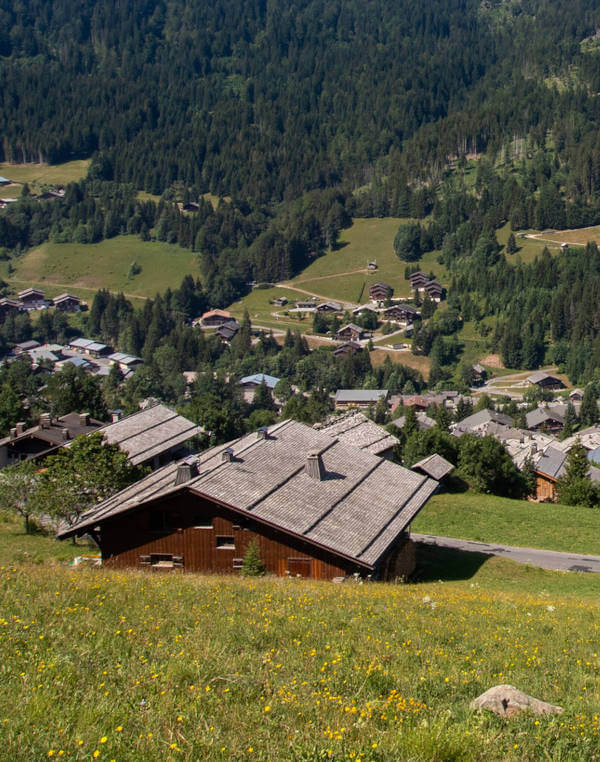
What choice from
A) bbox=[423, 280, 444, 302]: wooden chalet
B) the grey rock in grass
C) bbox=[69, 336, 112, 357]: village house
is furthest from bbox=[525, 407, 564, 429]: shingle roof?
the grey rock in grass

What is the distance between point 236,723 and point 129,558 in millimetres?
22009

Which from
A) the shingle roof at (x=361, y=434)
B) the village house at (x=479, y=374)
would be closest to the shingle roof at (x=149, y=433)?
the shingle roof at (x=361, y=434)

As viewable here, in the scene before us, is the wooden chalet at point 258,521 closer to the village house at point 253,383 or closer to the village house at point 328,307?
the village house at point 253,383

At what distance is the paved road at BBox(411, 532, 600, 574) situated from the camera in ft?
126

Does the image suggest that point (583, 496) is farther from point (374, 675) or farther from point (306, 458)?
point (374, 675)

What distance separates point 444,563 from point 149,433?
32292mm

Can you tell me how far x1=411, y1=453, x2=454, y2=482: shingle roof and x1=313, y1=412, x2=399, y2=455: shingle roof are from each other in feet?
19.8

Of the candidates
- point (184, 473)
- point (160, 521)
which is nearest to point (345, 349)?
point (184, 473)

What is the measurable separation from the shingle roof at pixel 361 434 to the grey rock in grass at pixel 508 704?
54.3m

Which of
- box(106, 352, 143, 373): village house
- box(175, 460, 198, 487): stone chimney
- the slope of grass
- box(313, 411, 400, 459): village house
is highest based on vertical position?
the slope of grass

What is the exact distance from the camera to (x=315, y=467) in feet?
108

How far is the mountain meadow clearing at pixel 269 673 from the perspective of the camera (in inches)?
324

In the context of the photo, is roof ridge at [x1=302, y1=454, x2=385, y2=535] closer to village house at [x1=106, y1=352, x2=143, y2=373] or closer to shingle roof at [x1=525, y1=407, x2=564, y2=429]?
shingle roof at [x1=525, y1=407, x2=564, y2=429]

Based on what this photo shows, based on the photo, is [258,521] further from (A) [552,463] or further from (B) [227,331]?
(B) [227,331]
